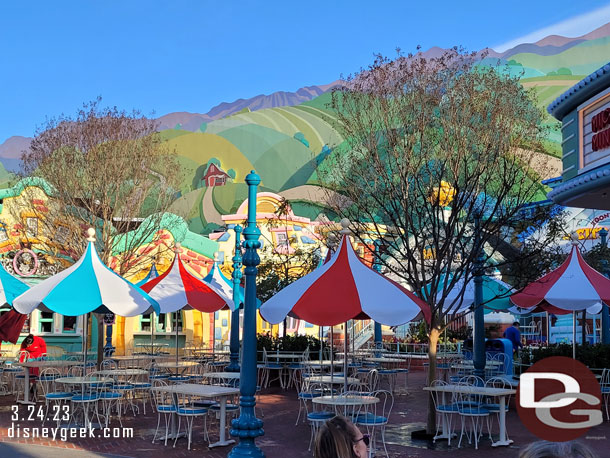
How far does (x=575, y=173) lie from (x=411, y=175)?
268 cm

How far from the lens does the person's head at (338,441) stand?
276 cm

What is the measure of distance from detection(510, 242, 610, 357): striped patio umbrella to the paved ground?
2236mm

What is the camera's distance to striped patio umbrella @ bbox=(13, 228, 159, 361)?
12078mm

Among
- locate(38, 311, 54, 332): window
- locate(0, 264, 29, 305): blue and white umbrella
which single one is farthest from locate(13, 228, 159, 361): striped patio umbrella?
locate(38, 311, 54, 332): window

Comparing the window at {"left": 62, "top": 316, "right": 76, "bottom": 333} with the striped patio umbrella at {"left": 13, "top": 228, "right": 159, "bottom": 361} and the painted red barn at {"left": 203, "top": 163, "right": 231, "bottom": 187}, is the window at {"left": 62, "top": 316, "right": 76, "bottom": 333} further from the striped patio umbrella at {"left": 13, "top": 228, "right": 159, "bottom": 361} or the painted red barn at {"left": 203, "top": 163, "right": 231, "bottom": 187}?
the painted red barn at {"left": 203, "top": 163, "right": 231, "bottom": 187}

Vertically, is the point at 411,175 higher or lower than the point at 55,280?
higher

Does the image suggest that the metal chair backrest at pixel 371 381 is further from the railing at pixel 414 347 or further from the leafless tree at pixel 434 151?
the railing at pixel 414 347

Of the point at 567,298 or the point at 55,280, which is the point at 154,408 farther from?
the point at 567,298

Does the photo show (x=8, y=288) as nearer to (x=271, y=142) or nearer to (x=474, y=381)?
(x=474, y=381)

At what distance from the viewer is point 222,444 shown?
10914 mm

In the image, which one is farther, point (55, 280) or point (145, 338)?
point (145, 338)

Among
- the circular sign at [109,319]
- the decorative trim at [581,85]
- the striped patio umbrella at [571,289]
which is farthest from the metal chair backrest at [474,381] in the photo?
the circular sign at [109,319]

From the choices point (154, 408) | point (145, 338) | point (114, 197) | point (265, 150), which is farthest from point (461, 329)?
point (265, 150)

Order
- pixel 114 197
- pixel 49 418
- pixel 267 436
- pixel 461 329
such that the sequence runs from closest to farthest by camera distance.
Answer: pixel 267 436, pixel 49 418, pixel 114 197, pixel 461 329
